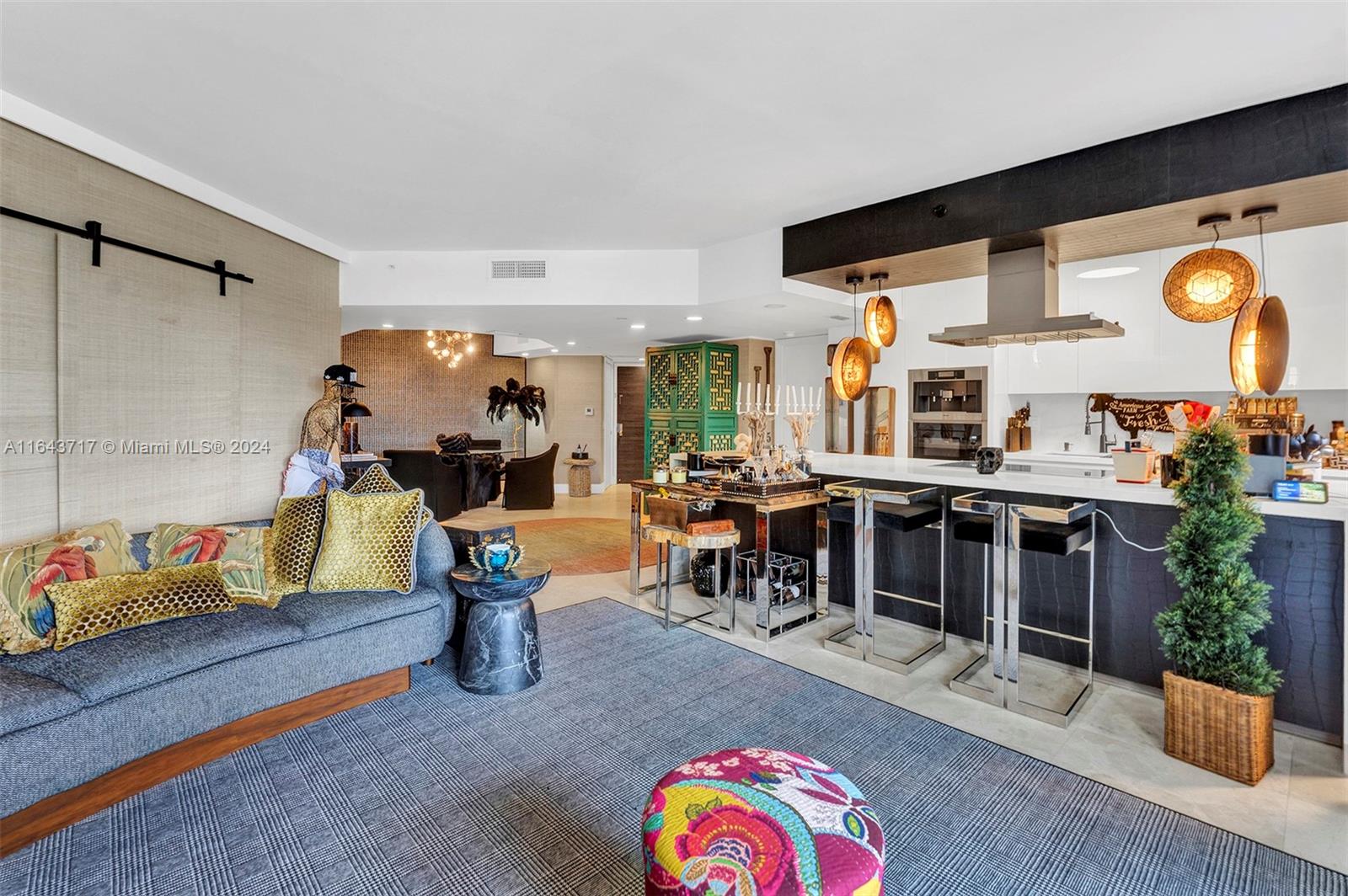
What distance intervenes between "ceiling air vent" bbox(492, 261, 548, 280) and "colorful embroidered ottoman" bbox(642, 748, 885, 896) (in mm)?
4255

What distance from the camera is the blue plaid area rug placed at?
5.69 feet

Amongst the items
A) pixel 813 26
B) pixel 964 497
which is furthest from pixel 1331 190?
pixel 813 26

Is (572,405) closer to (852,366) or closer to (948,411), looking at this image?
(948,411)

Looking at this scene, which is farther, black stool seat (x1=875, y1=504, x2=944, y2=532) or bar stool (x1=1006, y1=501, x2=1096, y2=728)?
black stool seat (x1=875, y1=504, x2=944, y2=532)

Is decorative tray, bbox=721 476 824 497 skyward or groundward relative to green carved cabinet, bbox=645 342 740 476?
groundward

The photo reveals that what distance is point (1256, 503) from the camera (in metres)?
2.42

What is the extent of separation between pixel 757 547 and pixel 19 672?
10.2ft

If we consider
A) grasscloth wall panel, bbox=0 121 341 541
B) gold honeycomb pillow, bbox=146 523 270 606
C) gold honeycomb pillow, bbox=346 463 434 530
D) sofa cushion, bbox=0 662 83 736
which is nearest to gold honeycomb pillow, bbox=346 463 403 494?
gold honeycomb pillow, bbox=346 463 434 530

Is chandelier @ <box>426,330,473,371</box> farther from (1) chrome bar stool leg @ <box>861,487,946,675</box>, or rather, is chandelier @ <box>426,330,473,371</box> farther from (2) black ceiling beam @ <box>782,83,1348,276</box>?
(1) chrome bar stool leg @ <box>861,487,946,675</box>

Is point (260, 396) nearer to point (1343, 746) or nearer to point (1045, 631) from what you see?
point (1045, 631)

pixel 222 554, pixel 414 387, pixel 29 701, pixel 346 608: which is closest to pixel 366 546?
pixel 346 608

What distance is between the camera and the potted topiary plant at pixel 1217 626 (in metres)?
2.20

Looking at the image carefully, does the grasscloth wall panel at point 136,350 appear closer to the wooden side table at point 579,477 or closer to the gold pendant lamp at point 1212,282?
the wooden side table at point 579,477

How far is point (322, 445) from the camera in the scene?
4.38 metres
